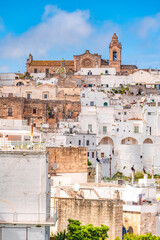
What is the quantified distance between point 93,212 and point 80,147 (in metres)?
10.4

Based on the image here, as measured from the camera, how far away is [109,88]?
238 feet

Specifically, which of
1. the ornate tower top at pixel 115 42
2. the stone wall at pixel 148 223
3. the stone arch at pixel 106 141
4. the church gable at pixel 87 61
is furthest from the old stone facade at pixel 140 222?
the ornate tower top at pixel 115 42

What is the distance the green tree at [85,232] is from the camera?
2289 cm

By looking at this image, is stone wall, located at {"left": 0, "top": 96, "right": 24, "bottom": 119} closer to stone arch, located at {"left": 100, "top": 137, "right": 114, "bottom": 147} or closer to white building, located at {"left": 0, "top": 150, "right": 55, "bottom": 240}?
stone arch, located at {"left": 100, "top": 137, "right": 114, "bottom": 147}

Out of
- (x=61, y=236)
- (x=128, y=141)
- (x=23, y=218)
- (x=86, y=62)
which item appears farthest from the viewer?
(x=86, y=62)

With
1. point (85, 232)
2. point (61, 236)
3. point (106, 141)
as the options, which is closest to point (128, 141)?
point (106, 141)

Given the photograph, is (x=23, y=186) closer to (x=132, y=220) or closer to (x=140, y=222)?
(x=140, y=222)

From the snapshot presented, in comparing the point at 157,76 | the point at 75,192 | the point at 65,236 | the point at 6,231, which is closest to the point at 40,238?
the point at 6,231

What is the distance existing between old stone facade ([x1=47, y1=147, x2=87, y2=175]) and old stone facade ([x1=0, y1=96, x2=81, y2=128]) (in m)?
28.2

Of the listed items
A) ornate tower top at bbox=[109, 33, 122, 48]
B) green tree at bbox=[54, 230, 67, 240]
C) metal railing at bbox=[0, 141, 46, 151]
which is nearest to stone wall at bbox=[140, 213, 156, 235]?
green tree at bbox=[54, 230, 67, 240]

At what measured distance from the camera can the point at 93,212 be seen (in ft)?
83.1

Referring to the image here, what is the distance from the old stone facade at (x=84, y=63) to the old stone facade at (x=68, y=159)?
4522cm

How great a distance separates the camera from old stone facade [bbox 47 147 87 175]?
34844 millimetres

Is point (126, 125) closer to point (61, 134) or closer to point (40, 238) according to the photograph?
point (61, 134)
